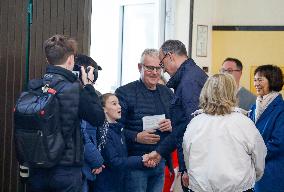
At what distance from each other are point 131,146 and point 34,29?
127 cm

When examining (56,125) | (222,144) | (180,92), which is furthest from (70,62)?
(222,144)

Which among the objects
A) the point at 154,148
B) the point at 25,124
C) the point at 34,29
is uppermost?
the point at 34,29

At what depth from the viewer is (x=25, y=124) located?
8.71 ft

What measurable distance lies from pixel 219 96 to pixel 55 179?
41.0 inches

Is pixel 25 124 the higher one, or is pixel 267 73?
pixel 267 73

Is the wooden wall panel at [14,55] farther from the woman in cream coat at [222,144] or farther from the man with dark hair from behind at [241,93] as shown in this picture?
the man with dark hair from behind at [241,93]

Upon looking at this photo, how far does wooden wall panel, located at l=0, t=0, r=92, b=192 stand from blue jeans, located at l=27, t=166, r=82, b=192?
1165mm

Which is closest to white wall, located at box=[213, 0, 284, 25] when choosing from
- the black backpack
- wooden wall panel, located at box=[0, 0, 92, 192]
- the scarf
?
the scarf

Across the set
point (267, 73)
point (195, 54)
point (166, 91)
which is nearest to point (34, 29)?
point (166, 91)

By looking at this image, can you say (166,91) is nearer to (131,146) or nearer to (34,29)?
(131,146)

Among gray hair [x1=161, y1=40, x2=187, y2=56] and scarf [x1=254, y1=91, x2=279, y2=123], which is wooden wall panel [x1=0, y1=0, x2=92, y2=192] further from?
scarf [x1=254, y1=91, x2=279, y2=123]

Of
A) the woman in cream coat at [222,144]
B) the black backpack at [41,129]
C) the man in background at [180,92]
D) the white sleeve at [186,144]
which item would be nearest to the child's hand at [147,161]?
the man in background at [180,92]

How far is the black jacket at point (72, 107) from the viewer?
2.68 metres

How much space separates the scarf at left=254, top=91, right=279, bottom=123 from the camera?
3.90 metres
